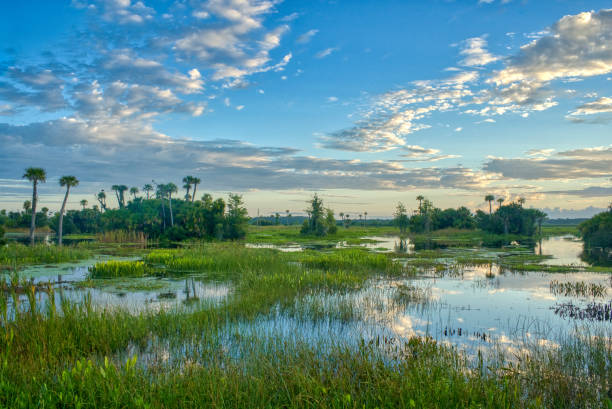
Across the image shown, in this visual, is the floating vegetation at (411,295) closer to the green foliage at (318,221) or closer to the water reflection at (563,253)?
the water reflection at (563,253)

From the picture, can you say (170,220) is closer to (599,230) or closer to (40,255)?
(40,255)

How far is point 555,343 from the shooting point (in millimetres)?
9453

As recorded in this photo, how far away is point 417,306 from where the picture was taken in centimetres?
1379

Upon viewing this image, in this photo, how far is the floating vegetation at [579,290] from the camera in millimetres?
16386

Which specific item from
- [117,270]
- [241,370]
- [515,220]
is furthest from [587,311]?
[515,220]

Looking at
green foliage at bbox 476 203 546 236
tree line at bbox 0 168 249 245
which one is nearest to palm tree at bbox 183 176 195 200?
tree line at bbox 0 168 249 245

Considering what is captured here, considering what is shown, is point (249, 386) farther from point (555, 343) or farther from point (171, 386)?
point (555, 343)

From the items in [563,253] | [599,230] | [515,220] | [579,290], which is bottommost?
[563,253]

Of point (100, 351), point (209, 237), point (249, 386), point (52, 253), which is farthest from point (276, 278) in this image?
point (209, 237)

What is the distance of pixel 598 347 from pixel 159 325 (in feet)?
35.1

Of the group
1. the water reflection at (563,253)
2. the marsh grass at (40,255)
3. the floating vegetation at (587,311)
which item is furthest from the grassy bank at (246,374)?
the water reflection at (563,253)

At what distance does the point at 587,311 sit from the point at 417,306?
237 inches

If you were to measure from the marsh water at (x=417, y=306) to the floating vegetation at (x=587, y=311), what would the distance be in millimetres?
84

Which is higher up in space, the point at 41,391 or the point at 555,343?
the point at 41,391
